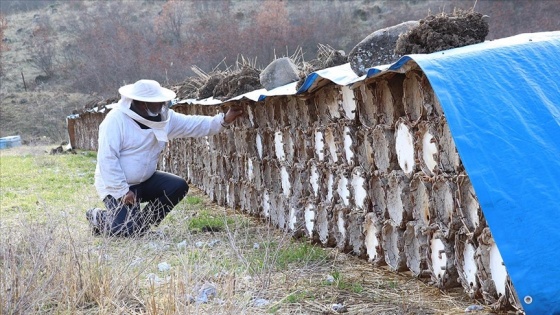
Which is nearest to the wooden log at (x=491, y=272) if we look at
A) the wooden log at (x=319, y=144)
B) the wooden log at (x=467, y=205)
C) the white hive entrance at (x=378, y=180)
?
the white hive entrance at (x=378, y=180)

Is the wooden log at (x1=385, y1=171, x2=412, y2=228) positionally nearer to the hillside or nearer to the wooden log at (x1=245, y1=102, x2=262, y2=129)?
the wooden log at (x1=245, y1=102, x2=262, y2=129)

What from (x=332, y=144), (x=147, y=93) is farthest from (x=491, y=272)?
(x=147, y=93)

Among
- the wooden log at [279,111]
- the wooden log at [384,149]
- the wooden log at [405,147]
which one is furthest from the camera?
the wooden log at [279,111]

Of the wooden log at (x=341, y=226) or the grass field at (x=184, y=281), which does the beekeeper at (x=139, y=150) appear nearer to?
the grass field at (x=184, y=281)

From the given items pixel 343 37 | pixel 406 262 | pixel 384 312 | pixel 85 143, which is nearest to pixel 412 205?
pixel 406 262

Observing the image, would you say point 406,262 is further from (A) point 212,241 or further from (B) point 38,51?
(B) point 38,51

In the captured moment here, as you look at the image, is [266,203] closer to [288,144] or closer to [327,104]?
[288,144]

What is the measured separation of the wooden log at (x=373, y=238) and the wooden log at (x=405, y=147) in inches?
20.9

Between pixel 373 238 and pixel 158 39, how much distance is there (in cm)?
4542

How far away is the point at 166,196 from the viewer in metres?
7.32

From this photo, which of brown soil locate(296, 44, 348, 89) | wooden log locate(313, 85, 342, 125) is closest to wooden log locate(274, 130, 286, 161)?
brown soil locate(296, 44, 348, 89)

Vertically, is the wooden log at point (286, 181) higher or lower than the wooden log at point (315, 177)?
lower

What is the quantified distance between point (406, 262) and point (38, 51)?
169 ft

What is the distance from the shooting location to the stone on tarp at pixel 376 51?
5363 millimetres
